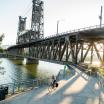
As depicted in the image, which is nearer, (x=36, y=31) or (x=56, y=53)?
(x=56, y=53)

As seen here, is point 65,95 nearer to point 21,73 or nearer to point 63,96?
point 63,96

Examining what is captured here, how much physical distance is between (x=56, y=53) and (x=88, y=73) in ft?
74.6

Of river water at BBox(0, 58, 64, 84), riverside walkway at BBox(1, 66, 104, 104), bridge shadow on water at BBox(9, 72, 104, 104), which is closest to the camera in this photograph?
riverside walkway at BBox(1, 66, 104, 104)

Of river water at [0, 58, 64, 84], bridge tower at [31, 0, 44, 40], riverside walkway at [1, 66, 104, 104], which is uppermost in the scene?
bridge tower at [31, 0, 44, 40]

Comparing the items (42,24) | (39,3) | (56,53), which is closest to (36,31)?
(42,24)

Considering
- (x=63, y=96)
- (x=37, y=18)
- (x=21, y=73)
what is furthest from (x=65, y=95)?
(x=37, y=18)

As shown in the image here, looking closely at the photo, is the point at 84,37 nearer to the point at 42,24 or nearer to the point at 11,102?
the point at 11,102

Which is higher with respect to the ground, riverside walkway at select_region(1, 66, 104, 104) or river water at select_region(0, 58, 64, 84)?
riverside walkway at select_region(1, 66, 104, 104)

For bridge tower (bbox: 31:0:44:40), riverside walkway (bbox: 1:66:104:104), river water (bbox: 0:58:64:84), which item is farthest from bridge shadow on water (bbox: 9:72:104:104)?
bridge tower (bbox: 31:0:44:40)

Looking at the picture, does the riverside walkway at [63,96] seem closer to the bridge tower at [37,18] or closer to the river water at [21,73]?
the river water at [21,73]

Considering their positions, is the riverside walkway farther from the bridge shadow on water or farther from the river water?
the river water

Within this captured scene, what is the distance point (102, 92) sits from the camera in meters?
23.4

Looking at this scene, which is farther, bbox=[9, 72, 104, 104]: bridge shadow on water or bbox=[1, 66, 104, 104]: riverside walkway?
bbox=[9, 72, 104, 104]: bridge shadow on water

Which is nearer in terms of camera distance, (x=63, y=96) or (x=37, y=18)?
(x=63, y=96)
